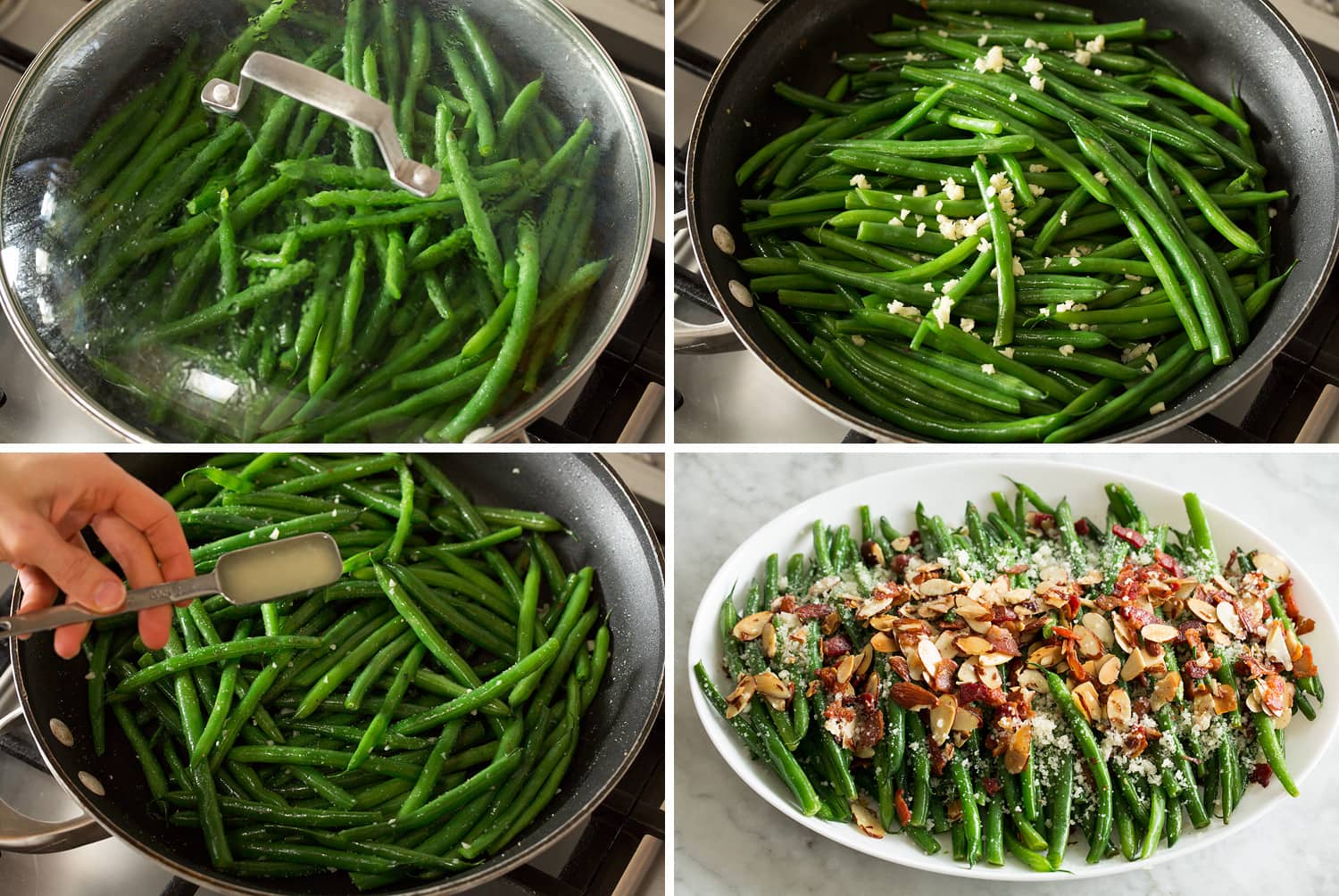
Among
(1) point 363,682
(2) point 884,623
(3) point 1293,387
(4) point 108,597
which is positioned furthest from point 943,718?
(4) point 108,597

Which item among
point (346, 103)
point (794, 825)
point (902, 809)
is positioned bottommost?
point (794, 825)

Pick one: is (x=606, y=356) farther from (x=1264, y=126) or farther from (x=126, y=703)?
(x=1264, y=126)

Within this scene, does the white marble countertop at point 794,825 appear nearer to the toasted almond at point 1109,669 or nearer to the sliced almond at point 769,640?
the sliced almond at point 769,640

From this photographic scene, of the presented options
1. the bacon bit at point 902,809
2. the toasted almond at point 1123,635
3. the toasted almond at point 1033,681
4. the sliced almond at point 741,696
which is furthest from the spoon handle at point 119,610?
the toasted almond at point 1123,635

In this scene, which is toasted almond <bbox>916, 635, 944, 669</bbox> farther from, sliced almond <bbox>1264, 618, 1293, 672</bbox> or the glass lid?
the glass lid

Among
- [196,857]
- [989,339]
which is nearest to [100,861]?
[196,857]

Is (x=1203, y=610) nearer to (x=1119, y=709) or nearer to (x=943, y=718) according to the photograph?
(x=1119, y=709)

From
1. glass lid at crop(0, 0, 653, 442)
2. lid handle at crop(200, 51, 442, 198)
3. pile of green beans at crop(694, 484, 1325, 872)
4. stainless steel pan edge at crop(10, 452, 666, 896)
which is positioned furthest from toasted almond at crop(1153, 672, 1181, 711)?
lid handle at crop(200, 51, 442, 198)
